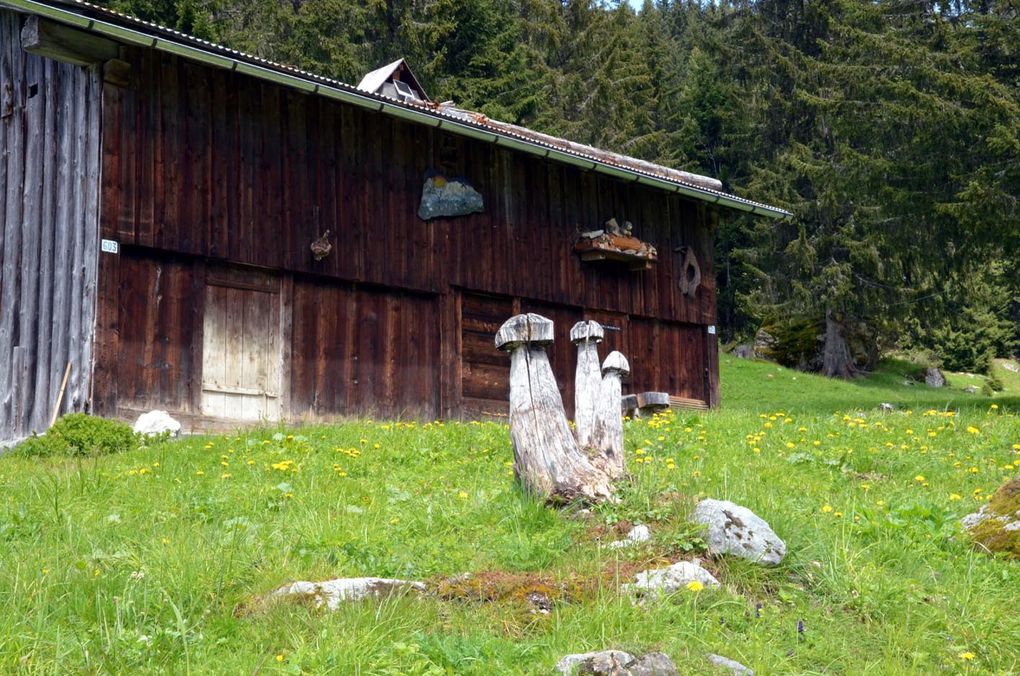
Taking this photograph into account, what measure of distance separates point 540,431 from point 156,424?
777cm

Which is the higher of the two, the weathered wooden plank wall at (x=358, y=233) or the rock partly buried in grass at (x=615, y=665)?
the weathered wooden plank wall at (x=358, y=233)

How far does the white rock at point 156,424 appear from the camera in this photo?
1399 centimetres

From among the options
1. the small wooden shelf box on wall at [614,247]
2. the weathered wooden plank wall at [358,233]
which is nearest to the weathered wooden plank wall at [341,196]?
the weathered wooden plank wall at [358,233]

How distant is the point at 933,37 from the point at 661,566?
23.6 m

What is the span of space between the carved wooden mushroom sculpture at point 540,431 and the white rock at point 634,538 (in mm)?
587

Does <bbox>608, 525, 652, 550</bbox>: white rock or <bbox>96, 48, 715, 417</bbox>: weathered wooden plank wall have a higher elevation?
<bbox>96, 48, 715, 417</bbox>: weathered wooden plank wall

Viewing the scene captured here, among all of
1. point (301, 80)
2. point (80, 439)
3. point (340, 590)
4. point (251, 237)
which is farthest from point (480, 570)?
point (251, 237)

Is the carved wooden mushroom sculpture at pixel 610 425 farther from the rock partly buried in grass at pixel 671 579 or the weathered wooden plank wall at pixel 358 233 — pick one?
the weathered wooden plank wall at pixel 358 233

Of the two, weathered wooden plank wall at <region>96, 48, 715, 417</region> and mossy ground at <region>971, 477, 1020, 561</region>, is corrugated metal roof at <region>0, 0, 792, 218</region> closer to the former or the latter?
weathered wooden plank wall at <region>96, 48, 715, 417</region>

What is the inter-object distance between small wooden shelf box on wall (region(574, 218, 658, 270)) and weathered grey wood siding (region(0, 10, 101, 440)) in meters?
8.74

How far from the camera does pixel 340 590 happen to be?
237 inches

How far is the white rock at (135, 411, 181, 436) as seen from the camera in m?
14.0

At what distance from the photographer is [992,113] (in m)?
22.0

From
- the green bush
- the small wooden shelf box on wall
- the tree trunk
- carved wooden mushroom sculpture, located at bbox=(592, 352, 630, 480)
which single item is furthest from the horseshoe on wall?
the tree trunk
